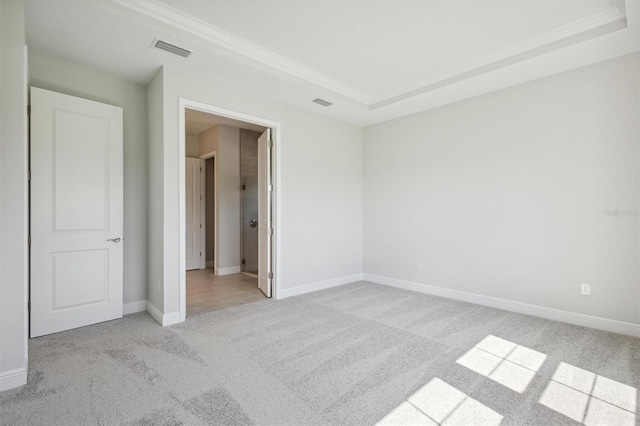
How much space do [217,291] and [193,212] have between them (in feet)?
8.32

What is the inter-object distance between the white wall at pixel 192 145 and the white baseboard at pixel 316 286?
4035 mm

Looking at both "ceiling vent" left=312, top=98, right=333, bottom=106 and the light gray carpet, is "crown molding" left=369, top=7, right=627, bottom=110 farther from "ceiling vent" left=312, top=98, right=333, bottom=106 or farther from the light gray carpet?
the light gray carpet

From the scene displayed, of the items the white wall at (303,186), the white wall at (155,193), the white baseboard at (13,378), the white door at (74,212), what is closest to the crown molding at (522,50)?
the white wall at (303,186)

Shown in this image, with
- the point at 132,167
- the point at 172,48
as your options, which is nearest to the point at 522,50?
the point at 172,48

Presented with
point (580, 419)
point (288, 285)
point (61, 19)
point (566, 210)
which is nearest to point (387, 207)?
point (288, 285)

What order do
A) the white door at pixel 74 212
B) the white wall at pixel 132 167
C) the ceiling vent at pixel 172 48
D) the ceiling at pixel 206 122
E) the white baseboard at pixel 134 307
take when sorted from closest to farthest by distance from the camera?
the ceiling vent at pixel 172 48 < the white door at pixel 74 212 < the white wall at pixel 132 167 < the white baseboard at pixel 134 307 < the ceiling at pixel 206 122

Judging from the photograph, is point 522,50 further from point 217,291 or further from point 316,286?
point 217,291

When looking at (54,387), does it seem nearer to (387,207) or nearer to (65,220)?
(65,220)

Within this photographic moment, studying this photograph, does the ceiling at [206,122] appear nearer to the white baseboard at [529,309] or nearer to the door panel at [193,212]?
the door panel at [193,212]

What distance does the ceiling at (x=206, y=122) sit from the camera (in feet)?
18.1

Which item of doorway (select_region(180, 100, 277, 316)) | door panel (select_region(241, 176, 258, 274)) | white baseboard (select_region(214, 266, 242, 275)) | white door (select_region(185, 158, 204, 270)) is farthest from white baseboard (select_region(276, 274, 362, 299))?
white door (select_region(185, 158, 204, 270))

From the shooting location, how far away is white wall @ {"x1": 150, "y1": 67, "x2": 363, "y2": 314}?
335 centimetres

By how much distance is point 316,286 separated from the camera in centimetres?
479

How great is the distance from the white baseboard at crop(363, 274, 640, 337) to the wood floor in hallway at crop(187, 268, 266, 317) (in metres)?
2.28
